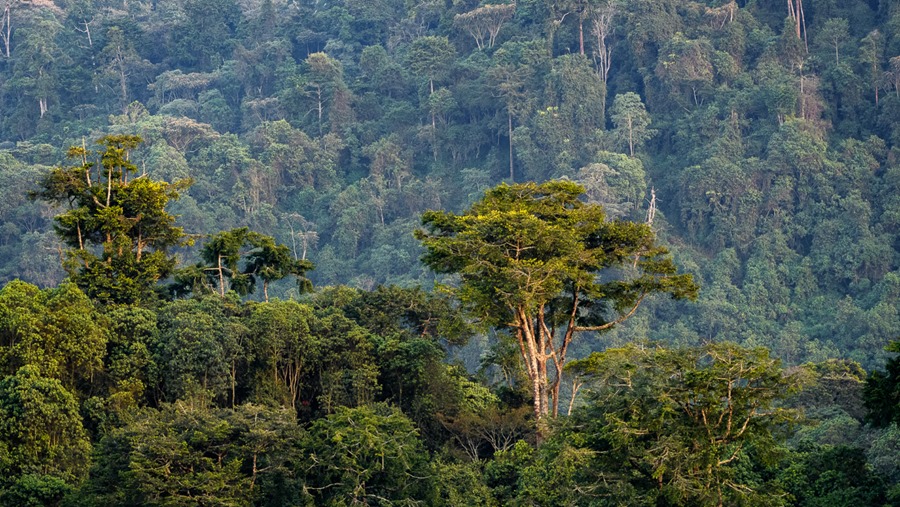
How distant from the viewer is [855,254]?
193 feet

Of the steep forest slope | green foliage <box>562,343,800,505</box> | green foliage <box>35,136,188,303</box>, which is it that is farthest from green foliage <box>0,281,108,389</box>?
the steep forest slope

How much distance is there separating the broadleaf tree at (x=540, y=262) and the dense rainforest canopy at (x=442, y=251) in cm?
8

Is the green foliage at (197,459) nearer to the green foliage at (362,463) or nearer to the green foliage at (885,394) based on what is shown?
the green foliage at (362,463)

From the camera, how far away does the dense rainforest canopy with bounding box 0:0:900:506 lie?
84.9ft

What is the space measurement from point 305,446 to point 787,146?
128ft

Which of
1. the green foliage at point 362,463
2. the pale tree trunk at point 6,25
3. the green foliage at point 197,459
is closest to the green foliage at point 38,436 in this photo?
the green foliage at point 197,459

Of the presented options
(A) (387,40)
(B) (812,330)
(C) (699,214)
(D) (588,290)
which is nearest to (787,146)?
(C) (699,214)

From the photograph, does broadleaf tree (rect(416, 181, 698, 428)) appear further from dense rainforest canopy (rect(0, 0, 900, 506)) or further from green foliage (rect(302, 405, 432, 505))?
green foliage (rect(302, 405, 432, 505))

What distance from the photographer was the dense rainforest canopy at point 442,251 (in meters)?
25.9

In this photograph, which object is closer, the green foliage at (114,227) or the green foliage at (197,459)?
the green foliage at (197,459)

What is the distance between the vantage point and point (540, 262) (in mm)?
28609

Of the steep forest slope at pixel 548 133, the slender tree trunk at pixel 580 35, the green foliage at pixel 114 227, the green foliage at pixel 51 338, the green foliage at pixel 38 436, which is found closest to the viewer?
the green foliage at pixel 38 436

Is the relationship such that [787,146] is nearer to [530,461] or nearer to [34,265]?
[34,265]

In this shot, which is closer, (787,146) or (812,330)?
(812,330)
